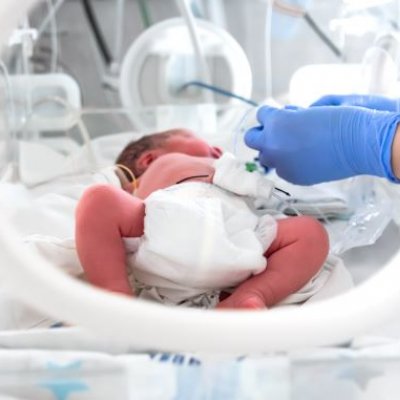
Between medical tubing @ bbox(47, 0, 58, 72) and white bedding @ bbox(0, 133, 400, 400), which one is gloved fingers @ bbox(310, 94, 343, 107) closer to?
white bedding @ bbox(0, 133, 400, 400)

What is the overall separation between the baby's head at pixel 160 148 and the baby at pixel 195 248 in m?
0.31

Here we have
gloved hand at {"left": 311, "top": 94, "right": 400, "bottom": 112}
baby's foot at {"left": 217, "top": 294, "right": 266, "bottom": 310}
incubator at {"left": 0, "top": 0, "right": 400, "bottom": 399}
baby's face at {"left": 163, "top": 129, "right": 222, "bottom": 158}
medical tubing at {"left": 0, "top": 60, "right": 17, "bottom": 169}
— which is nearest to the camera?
incubator at {"left": 0, "top": 0, "right": 400, "bottom": 399}

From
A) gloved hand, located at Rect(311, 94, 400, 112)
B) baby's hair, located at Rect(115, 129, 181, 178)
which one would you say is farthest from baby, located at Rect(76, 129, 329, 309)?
baby's hair, located at Rect(115, 129, 181, 178)

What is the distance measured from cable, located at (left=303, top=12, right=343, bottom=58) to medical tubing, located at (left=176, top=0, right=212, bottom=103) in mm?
259

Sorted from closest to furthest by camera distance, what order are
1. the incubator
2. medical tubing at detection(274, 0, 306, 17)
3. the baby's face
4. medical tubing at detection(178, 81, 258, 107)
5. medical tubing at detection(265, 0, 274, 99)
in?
1. the incubator
2. the baby's face
3. medical tubing at detection(274, 0, 306, 17)
4. medical tubing at detection(178, 81, 258, 107)
5. medical tubing at detection(265, 0, 274, 99)

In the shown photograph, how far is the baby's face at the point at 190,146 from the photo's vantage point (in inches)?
49.2

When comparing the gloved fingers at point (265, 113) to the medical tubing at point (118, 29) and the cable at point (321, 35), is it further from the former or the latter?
the medical tubing at point (118, 29)

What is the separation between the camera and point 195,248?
0.78m

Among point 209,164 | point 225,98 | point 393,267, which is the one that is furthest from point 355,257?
point 225,98

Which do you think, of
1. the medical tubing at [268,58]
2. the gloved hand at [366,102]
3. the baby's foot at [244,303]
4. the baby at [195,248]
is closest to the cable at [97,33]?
the medical tubing at [268,58]

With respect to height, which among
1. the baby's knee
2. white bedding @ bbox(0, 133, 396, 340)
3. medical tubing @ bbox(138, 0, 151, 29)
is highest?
medical tubing @ bbox(138, 0, 151, 29)

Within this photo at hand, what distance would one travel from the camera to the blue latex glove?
2.81ft

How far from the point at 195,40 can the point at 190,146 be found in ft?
1.63

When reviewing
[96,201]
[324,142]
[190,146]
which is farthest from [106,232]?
[190,146]
